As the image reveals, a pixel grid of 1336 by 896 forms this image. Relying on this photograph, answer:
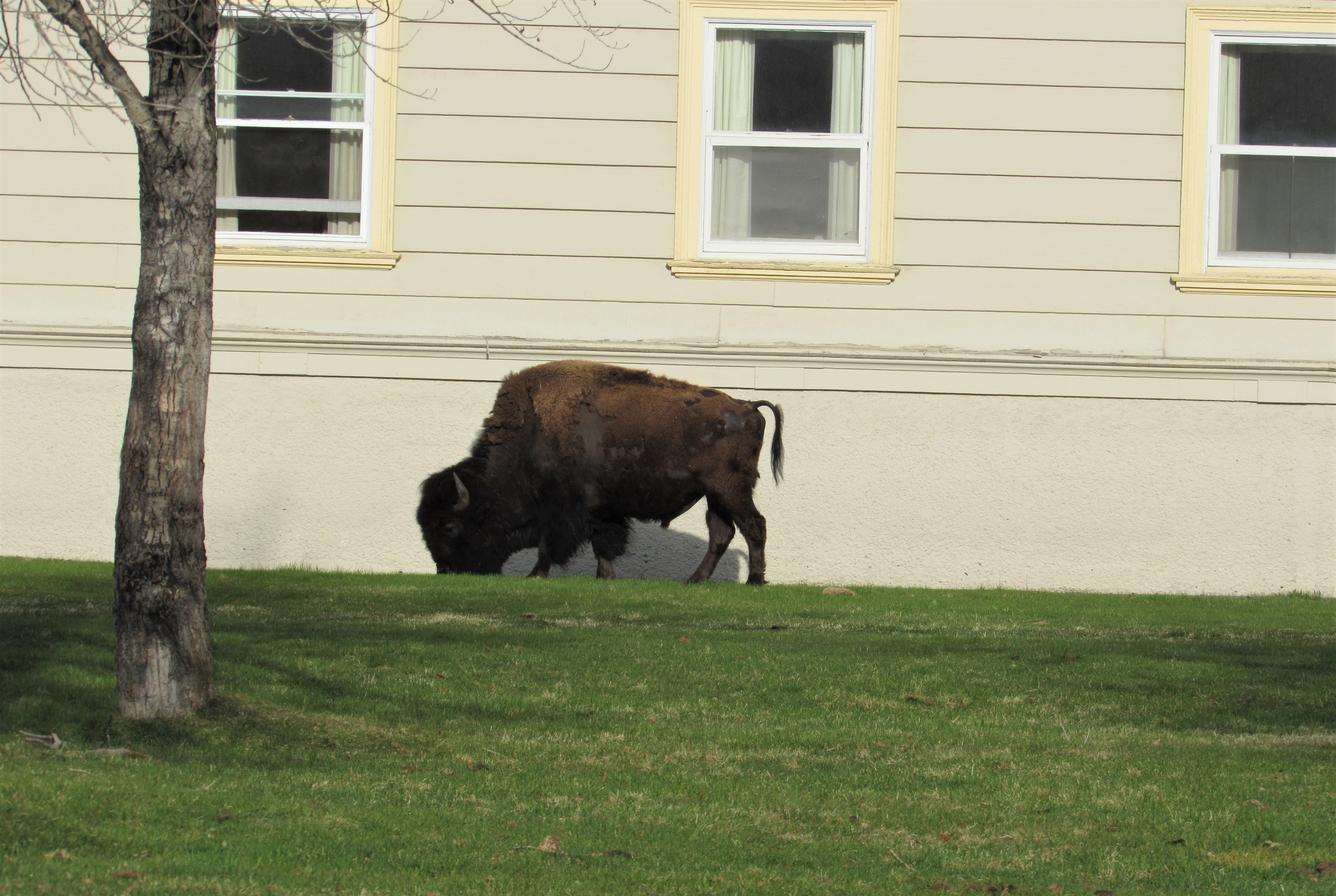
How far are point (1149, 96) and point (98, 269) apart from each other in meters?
9.63

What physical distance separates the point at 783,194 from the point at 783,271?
849mm

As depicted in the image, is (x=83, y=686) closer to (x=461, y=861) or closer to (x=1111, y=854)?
(x=461, y=861)

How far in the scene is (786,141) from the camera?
45.7 ft

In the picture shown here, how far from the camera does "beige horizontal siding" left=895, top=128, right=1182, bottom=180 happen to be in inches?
541

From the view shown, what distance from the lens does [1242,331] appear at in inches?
537

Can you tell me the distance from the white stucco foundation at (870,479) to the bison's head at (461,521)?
1.18 m

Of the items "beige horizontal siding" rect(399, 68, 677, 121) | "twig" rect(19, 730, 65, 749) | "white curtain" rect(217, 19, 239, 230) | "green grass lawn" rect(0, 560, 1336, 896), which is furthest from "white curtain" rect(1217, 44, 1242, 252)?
"twig" rect(19, 730, 65, 749)

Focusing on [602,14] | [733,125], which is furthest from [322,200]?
[733,125]

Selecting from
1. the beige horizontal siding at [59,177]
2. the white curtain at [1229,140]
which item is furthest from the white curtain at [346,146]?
the white curtain at [1229,140]

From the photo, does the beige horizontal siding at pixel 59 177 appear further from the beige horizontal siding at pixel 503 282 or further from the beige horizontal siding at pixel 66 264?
the beige horizontal siding at pixel 503 282

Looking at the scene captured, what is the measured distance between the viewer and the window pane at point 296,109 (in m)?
14.0

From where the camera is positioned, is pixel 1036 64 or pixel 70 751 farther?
pixel 1036 64

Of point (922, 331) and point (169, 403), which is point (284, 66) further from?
point (169, 403)

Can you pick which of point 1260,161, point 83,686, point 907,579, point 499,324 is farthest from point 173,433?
point 1260,161
